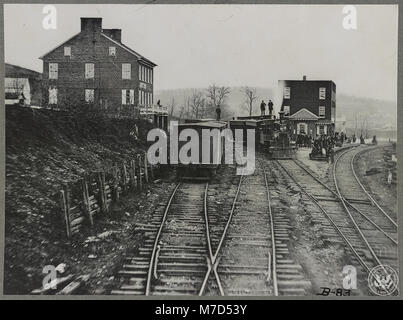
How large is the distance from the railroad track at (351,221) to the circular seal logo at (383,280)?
0.07 meters

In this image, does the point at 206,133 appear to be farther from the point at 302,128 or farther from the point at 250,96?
the point at 302,128

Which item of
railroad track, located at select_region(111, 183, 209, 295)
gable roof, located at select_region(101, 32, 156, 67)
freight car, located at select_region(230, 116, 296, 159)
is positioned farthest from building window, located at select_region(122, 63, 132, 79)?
railroad track, located at select_region(111, 183, 209, 295)

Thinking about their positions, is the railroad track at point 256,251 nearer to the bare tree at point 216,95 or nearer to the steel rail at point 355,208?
the steel rail at point 355,208

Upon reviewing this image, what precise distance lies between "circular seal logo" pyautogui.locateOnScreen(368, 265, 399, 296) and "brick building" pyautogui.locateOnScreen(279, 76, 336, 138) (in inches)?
73.0

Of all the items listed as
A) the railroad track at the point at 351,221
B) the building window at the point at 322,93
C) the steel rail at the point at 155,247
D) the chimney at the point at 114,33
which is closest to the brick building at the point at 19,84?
the chimney at the point at 114,33

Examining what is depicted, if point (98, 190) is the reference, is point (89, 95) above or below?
above

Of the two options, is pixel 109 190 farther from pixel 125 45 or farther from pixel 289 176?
pixel 289 176

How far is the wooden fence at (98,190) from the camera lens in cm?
446

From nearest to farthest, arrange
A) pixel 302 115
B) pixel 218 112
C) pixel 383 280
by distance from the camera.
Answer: pixel 383 280
pixel 218 112
pixel 302 115

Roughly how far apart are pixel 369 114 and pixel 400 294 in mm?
2292

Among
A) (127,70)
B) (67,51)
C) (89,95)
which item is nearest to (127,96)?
(127,70)

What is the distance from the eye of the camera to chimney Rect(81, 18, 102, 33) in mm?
4758

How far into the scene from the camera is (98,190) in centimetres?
480

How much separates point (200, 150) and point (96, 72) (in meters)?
1.70
